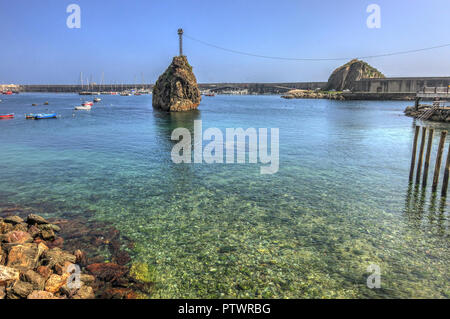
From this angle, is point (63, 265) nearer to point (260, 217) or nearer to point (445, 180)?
point (260, 217)

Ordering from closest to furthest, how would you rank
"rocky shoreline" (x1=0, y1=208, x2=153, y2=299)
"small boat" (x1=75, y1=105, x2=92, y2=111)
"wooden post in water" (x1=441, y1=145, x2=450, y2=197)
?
"rocky shoreline" (x1=0, y1=208, x2=153, y2=299)
"wooden post in water" (x1=441, y1=145, x2=450, y2=197)
"small boat" (x1=75, y1=105, x2=92, y2=111)

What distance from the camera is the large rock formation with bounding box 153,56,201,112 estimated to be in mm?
88438

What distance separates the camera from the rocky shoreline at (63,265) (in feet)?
30.6

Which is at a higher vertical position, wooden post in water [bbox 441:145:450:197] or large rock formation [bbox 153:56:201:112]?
large rock formation [bbox 153:56:201:112]

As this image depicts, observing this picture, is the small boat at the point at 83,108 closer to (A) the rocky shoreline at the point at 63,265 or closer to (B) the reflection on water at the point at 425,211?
(A) the rocky shoreline at the point at 63,265

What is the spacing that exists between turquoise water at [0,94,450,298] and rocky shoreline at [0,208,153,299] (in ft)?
2.88

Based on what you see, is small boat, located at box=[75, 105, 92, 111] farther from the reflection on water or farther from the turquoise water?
the reflection on water

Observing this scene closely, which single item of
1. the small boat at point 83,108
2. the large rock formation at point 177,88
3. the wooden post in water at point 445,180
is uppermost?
the large rock formation at point 177,88

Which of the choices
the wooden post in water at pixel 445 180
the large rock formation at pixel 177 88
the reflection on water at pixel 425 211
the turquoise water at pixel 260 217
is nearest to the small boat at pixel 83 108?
the large rock formation at pixel 177 88

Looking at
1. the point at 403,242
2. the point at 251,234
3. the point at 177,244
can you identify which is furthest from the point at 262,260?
A: the point at 403,242

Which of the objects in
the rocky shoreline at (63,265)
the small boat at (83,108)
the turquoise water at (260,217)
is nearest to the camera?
the rocky shoreline at (63,265)

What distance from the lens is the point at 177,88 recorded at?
291ft

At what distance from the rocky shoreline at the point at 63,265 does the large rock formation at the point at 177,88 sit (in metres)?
78.6

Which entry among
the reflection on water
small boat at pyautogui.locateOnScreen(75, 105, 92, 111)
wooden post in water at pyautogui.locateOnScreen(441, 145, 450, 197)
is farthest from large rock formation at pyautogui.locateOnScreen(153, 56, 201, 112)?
wooden post in water at pyautogui.locateOnScreen(441, 145, 450, 197)
